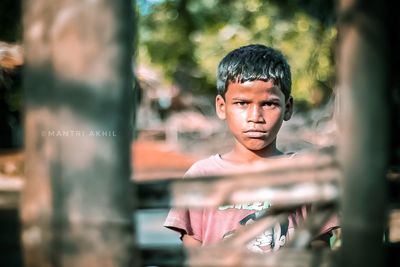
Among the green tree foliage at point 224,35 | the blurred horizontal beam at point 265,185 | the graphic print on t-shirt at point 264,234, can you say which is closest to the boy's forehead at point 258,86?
the graphic print on t-shirt at point 264,234

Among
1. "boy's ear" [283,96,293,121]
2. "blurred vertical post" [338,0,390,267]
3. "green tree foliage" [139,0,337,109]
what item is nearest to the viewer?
"blurred vertical post" [338,0,390,267]

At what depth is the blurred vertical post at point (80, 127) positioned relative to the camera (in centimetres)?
101

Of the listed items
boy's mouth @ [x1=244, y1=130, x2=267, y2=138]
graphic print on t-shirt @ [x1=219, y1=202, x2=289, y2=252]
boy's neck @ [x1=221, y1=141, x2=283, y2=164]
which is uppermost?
boy's mouth @ [x1=244, y1=130, x2=267, y2=138]

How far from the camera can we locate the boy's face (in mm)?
2102

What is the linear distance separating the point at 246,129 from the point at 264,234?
12.9 inches

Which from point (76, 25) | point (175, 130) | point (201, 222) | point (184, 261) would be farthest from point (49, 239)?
point (175, 130)

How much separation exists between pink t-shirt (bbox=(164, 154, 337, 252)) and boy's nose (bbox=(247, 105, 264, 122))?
6.1 inches

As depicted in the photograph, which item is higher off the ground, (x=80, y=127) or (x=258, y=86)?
(x=258, y=86)

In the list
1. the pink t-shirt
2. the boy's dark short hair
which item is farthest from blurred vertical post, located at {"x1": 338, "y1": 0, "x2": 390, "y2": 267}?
the boy's dark short hair

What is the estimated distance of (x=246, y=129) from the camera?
6.91 feet

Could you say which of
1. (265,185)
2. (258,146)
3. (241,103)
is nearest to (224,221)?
(258,146)

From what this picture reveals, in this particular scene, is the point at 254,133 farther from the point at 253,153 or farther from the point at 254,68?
the point at 254,68

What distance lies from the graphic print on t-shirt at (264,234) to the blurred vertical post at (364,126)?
3.17 ft

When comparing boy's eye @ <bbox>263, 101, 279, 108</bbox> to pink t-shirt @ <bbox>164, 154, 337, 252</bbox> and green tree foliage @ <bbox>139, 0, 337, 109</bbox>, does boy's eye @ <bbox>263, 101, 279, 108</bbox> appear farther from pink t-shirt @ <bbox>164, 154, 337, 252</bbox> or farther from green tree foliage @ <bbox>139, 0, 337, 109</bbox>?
green tree foliage @ <bbox>139, 0, 337, 109</bbox>
